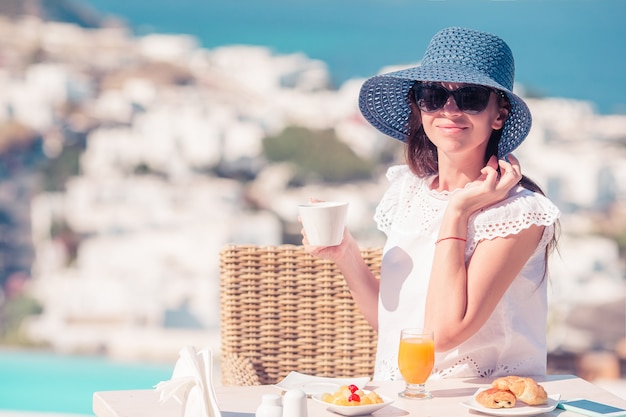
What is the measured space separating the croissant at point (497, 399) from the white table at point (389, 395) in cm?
2

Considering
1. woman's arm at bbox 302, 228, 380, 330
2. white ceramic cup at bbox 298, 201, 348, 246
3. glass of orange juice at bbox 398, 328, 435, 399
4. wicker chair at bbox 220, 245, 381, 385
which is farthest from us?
wicker chair at bbox 220, 245, 381, 385

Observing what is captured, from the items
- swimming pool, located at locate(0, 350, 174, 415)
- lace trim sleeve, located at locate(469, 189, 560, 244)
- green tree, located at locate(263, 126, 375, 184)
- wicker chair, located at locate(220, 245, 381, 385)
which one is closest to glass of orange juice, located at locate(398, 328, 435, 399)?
lace trim sleeve, located at locate(469, 189, 560, 244)

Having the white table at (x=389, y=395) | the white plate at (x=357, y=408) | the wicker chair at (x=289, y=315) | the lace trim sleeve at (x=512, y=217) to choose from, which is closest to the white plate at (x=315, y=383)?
the white table at (x=389, y=395)

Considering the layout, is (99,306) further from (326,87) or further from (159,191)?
(326,87)

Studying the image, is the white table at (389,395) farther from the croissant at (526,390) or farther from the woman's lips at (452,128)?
the woman's lips at (452,128)

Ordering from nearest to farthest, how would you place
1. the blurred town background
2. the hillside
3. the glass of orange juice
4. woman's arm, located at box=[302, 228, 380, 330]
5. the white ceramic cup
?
the glass of orange juice, the white ceramic cup, woman's arm, located at box=[302, 228, 380, 330], the blurred town background, the hillside

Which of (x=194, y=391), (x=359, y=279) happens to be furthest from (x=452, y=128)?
(x=194, y=391)

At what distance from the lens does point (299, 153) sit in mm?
11727

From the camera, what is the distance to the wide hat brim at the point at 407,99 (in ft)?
6.01

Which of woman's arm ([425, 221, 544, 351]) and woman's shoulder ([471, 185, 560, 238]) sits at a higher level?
woman's shoulder ([471, 185, 560, 238])

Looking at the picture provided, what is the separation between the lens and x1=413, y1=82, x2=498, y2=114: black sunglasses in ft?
6.10

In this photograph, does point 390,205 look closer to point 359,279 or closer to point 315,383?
point 359,279

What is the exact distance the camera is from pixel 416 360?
1584 mm

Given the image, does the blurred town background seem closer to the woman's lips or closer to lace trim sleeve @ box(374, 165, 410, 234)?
lace trim sleeve @ box(374, 165, 410, 234)
